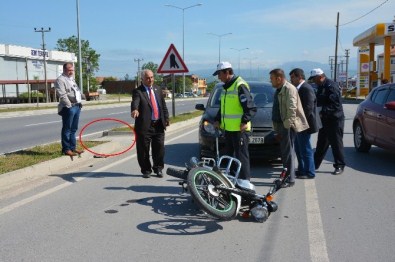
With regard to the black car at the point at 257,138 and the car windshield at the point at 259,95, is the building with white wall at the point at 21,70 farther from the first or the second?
the black car at the point at 257,138

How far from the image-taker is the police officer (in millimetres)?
6000

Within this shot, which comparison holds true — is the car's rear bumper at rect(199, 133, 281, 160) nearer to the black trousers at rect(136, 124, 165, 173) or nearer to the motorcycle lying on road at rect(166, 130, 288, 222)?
the black trousers at rect(136, 124, 165, 173)

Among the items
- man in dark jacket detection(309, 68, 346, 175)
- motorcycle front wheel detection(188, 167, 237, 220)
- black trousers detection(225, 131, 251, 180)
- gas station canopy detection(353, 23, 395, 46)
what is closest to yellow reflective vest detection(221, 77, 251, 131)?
black trousers detection(225, 131, 251, 180)

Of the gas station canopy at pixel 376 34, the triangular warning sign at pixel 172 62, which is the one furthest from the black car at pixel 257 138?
the gas station canopy at pixel 376 34

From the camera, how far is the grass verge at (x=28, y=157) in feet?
24.8

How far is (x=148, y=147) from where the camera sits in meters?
7.58

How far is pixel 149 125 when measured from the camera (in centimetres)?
751

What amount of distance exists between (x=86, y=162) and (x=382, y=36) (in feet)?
121

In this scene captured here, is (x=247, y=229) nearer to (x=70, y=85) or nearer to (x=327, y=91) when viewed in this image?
(x=327, y=91)

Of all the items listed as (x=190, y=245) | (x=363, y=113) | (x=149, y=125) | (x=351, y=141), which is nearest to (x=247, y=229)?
(x=190, y=245)

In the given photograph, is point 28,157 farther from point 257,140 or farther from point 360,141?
point 360,141

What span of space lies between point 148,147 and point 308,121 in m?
2.64

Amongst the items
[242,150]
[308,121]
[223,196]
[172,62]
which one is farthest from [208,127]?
[172,62]

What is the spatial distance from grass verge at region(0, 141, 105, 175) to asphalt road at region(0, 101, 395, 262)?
60 cm
